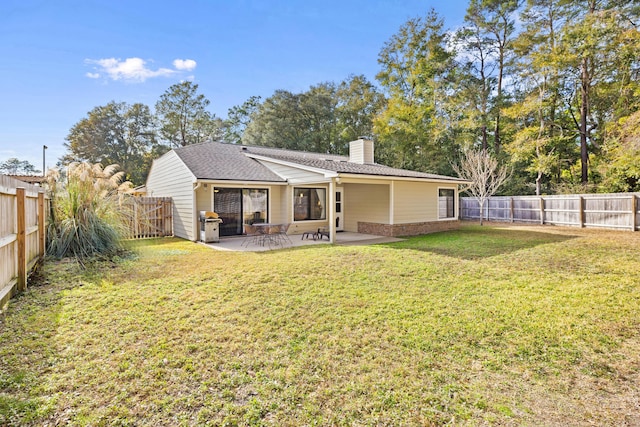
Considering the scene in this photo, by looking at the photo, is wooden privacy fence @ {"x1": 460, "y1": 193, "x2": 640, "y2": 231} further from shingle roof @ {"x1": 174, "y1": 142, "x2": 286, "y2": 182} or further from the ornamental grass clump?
the ornamental grass clump

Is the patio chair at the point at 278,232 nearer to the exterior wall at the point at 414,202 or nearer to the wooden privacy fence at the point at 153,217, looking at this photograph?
the exterior wall at the point at 414,202

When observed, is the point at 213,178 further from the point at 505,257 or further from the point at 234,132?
the point at 234,132

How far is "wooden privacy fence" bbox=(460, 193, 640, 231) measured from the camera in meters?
12.8

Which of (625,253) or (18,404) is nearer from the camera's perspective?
(18,404)

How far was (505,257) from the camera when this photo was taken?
7.86m

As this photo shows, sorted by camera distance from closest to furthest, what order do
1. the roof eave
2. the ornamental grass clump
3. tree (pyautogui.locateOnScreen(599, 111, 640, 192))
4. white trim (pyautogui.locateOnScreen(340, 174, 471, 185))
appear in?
the ornamental grass clump < the roof eave < white trim (pyautogui.locateOnScreen(340, 174, 471, 185)) < tree (pyautogui.locateOnScreen(599, 111, 640, 192))

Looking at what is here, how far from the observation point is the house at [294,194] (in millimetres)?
11406

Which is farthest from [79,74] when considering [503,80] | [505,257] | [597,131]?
[597,131]

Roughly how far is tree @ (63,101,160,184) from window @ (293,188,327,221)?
24.0 meters

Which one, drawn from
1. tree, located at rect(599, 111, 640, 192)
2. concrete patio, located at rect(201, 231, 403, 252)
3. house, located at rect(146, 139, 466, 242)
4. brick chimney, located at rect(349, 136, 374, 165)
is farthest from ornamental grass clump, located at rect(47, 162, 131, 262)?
tree, located at rect(599, 111, 640, 192)

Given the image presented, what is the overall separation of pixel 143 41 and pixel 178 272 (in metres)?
12.6

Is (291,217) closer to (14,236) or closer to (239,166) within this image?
(239,166)

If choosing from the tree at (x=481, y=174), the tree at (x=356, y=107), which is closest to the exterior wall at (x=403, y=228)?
the tree at (x=481, y=174)

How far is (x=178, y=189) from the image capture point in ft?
40.4
